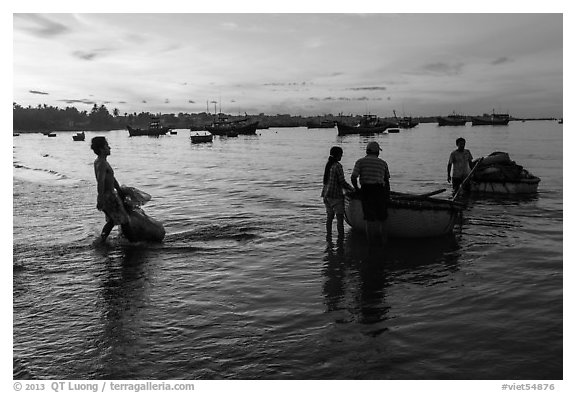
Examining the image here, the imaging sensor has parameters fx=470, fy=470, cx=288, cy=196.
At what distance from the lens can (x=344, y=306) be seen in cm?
603

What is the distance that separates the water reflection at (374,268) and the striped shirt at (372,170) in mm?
1328

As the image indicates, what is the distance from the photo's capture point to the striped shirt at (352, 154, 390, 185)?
8.12 meters

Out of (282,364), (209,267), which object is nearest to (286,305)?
(282,364)

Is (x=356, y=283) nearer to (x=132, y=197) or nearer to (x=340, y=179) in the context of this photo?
(x=340, y=179)

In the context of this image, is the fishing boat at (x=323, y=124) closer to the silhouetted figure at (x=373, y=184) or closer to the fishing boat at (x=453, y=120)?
the fishing boat at (x=453, y=120)

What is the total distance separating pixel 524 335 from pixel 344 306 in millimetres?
2074

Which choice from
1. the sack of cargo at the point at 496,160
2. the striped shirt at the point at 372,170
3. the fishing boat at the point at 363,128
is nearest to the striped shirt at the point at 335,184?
the striped shirt at the point at 372,170

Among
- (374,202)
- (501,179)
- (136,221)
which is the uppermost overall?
(374,202)

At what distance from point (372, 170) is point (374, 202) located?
2.00 feet

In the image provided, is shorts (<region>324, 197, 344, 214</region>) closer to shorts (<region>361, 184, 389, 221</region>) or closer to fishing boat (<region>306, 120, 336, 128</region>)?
shorts (<region>361, 184, 389, 221</region>)

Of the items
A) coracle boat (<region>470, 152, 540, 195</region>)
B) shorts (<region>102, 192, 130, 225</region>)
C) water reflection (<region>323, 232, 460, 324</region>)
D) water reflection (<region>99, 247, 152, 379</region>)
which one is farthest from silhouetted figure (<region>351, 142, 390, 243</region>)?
coracle boat (<region>470, 152, 540, 195</region>)

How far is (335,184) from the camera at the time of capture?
8.80 metres

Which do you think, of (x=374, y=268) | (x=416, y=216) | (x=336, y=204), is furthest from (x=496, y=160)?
(x=374, y=268)
